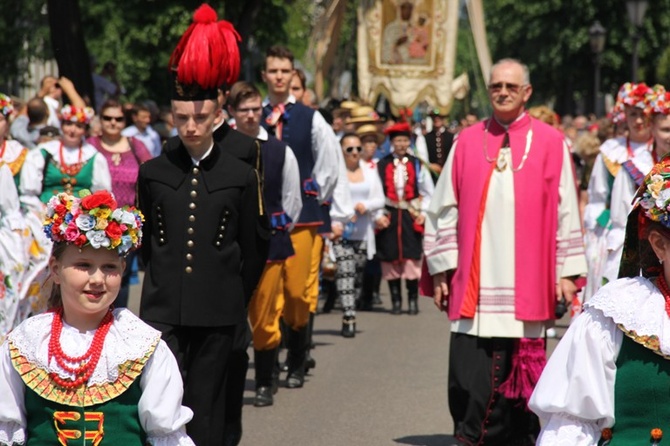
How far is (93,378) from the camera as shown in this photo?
4.84 m

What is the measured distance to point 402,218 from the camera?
16.2 meters

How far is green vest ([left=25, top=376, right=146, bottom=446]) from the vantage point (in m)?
4.82

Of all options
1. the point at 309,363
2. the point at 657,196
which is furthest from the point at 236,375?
the point at 309,363

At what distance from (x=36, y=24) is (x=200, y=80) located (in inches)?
973

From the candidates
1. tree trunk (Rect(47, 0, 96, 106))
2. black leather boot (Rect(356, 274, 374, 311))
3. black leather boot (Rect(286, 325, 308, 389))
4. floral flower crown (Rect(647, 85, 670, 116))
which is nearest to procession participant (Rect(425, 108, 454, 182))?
tree trunk (Rect(47, 0, 96, 106))

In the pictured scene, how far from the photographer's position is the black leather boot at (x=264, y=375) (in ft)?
32.0

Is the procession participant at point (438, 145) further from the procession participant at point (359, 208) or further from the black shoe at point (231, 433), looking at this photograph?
the black shoe at point (231, 433)

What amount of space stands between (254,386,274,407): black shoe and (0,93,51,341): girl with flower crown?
175 centimetres

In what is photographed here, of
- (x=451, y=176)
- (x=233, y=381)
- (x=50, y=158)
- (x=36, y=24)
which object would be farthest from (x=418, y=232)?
(x=36, y=24)

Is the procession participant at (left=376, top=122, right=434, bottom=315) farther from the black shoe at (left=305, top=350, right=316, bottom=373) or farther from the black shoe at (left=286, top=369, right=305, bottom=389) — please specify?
the black shoe at (left=286, top=369, right=305, bottom=389)

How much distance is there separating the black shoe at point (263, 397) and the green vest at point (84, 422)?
5.11 m

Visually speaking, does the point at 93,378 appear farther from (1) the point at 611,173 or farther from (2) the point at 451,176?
(1) the point at 611,173

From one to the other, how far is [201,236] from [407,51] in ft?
97.0

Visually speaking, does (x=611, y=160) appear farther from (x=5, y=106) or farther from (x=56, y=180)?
(x=56, y=180)
